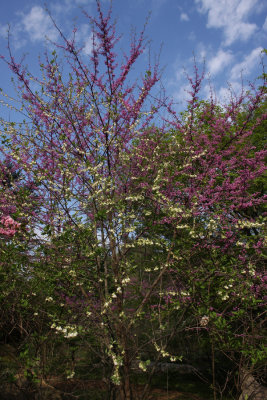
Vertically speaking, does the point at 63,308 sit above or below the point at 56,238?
below

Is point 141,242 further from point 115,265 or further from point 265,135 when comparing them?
point 265,135

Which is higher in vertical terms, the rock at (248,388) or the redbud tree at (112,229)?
the redbud tree at (112,229)

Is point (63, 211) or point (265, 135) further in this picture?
point (265, 135)

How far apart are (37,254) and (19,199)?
1.34 m

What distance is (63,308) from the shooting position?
555 centimetres

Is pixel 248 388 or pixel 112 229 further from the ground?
pixel 112 229

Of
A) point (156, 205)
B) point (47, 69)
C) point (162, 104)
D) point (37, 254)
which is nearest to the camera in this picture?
point (37, 254)

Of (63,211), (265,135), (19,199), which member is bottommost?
(63,211)

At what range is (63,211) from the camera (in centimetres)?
550

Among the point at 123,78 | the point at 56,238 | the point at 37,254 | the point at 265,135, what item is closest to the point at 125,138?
the point at 123,78

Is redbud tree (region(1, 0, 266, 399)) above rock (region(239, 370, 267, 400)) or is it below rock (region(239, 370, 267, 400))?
above

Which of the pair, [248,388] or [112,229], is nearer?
[112,229]

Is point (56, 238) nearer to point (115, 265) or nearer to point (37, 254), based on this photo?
point (37, 254)

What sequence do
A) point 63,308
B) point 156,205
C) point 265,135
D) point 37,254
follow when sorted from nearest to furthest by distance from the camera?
point 37,254
point 63,308
point 156,205
point 265,135
